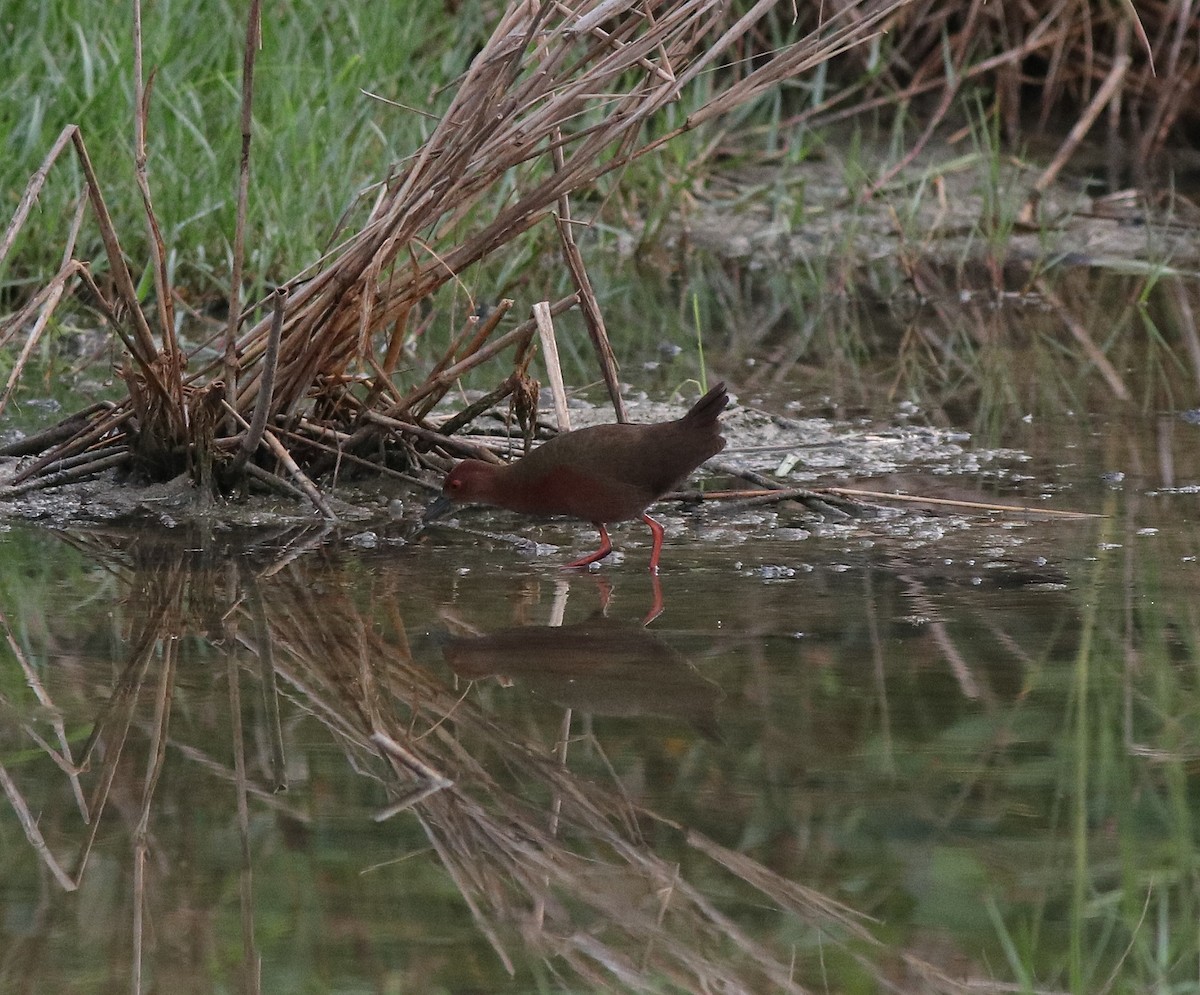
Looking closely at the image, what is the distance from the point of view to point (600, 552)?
3850 mm

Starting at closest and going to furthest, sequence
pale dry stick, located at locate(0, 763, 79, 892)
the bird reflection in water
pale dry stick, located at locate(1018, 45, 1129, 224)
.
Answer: pale dry stick, located at locate(0, 763, 79, 892) < the bird reflection in water < pale dry stick, located at locate(1018, 45, 1129, 224)

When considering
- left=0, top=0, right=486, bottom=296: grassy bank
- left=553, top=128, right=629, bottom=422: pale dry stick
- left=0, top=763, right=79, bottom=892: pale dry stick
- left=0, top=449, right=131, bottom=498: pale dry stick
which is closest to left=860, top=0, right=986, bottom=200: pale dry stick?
left=0, top=0, right=486, bottom=296: grassy bank

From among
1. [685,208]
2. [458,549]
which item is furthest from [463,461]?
[685,208]

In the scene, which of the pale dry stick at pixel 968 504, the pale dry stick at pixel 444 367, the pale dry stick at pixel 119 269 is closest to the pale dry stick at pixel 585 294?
the pale dry stick at pixel 444 367

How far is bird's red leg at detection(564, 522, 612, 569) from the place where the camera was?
3.81 meters

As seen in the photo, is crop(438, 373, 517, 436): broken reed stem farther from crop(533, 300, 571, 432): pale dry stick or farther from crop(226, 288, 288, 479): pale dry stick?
crop(226, 288, 288, 479): pale dry stick

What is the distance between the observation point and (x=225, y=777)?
250 centimetres

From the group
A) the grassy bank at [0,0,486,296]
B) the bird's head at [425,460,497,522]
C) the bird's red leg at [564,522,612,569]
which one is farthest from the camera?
the grassy bank at [0,0,486,296]

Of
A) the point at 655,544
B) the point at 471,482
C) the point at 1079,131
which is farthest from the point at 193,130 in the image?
the point at 1079,131

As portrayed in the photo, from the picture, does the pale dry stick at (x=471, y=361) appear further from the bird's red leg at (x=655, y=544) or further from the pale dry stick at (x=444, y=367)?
the bird's red leg at (x=655, y=544)

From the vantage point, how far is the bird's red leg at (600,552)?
12.5ft

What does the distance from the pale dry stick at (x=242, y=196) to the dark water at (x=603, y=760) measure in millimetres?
347

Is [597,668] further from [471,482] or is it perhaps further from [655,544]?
[471,482]

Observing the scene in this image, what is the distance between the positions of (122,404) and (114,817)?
7.01 ft
